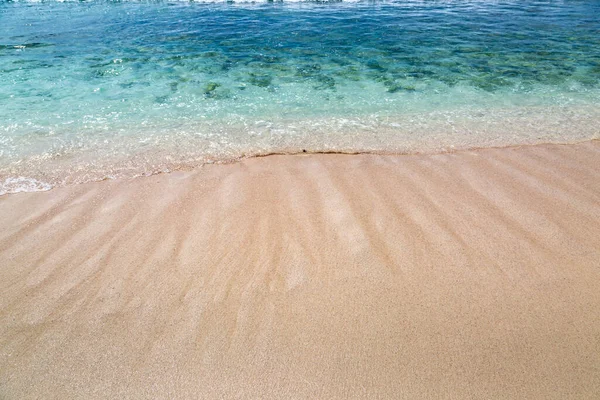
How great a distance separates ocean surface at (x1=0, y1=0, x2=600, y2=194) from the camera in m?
5.20

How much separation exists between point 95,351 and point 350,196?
2.72 meters

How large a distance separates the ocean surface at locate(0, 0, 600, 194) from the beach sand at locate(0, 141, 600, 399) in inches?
43.3

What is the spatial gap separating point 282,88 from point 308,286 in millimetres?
5443

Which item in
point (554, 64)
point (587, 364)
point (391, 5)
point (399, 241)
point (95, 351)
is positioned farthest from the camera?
point (391, 5)

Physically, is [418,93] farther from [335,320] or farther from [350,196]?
[335,320]

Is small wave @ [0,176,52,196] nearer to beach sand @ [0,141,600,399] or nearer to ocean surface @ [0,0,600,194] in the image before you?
ocean surface @ [0,0,600,194]

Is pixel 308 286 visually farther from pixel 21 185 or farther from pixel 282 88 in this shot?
pixel 282 88

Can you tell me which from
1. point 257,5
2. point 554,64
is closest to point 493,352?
point 554,64

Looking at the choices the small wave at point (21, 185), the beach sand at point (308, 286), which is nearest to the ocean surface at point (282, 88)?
the small wave at point (21, 185)

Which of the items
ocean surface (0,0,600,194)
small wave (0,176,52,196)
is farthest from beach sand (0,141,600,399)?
ocean surface (0,0,600,194)

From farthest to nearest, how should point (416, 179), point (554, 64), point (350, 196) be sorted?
1. point (554, 64)
2. point (416, 179)
3. point (350, 196)

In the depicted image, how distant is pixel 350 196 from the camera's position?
12.8ft

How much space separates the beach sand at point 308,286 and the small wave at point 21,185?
0.59ft

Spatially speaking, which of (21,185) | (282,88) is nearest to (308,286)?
(21,185)
